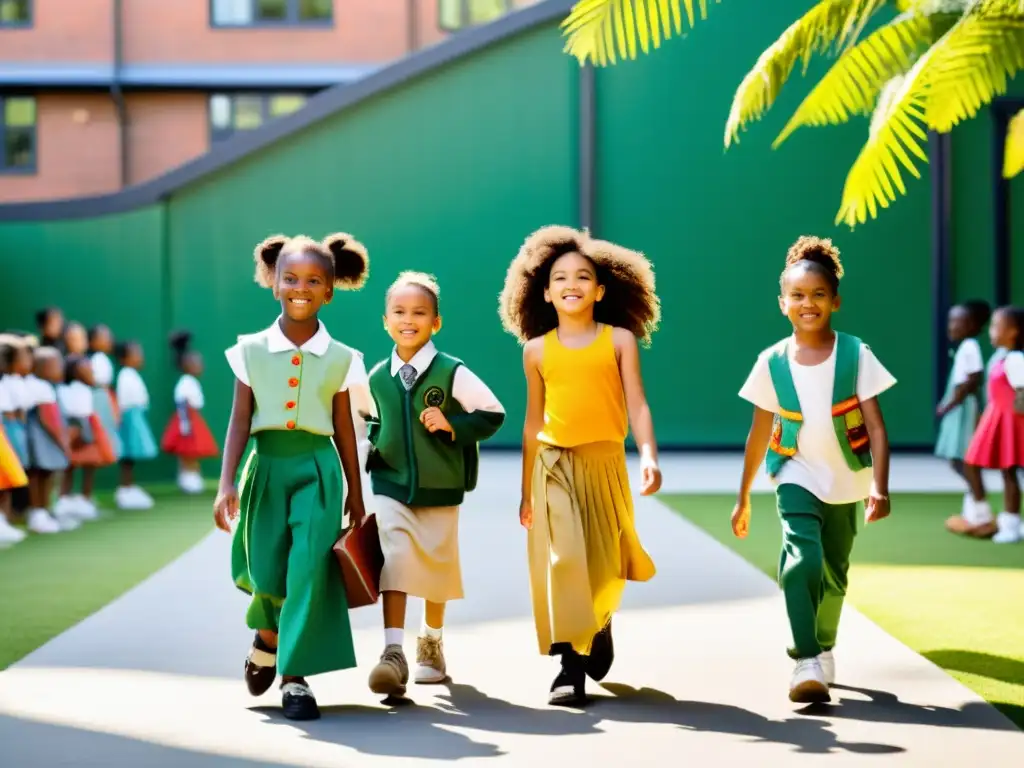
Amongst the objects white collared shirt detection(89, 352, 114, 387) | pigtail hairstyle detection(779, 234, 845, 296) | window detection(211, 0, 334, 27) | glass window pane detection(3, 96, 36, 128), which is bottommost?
white collared shirt detection(89, 352, 114, 387)

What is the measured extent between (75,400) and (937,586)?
7015 mm

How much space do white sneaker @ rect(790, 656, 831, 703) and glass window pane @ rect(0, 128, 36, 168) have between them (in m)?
23.7

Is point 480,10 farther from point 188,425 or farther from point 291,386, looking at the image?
point 291,386

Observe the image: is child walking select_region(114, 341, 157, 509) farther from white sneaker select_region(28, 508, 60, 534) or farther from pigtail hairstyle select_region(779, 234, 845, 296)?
pigtail hairstyle select_region(779, 234, 845, 296)

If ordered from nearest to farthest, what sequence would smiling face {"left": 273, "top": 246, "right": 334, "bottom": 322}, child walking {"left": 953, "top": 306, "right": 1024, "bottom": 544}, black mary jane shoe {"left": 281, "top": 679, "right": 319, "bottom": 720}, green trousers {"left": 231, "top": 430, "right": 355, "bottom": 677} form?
black mary jane shoe {"left": 281, "top": 679, "right": 319, "bottom": 720} → green trousers {"left": 231, "top": 430, "right": 355, "bottom": 677} → smiling face {"left": 273, "top": 246, "right": 334, "bottom": 322} → child walking {"left": 953, "top": 306, "right": 1024, "bottom": 544}

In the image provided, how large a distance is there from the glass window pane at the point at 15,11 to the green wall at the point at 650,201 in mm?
10942

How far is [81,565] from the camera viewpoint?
29.8 feet

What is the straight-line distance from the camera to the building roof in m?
17.0

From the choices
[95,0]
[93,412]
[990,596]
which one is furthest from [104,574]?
[95,0]

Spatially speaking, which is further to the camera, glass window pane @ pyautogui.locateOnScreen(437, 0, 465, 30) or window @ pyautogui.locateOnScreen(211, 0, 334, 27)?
glass window pane @ pyautogui.locateOnScreen(437, 0, 465, 30)

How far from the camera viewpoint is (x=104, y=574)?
870cm

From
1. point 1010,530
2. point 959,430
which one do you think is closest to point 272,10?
point 959,430

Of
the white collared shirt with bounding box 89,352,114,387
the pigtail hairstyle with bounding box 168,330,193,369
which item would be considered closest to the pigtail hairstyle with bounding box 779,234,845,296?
the white collared shirt with bounding box 89,352,114,387

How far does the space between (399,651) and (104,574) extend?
13.0 ft
